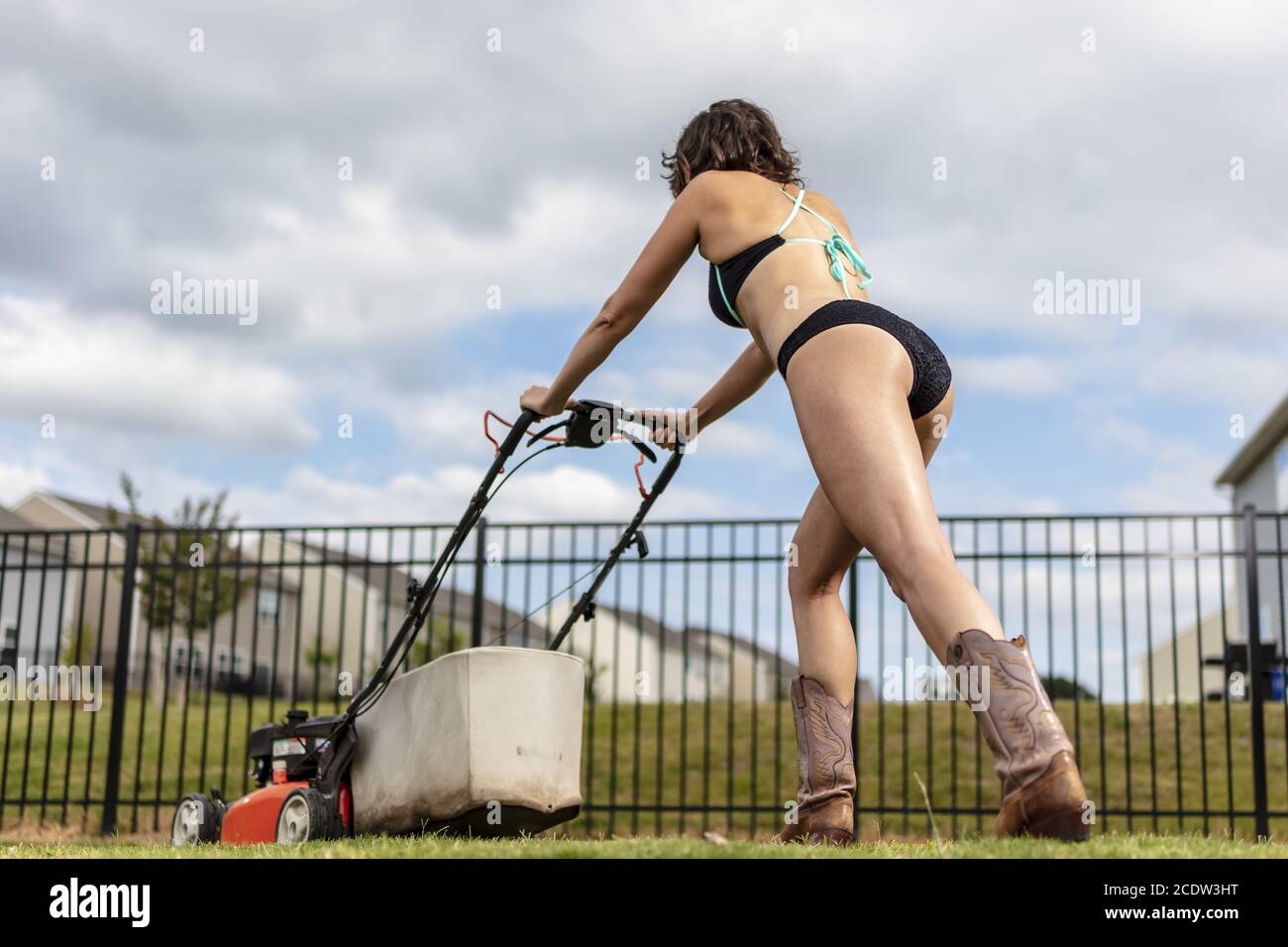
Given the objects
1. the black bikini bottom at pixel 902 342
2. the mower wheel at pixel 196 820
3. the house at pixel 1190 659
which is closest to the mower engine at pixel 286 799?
the mower wheel at pixel 196 820

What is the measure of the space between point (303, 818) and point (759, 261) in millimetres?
2474

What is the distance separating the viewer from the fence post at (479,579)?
309 inches

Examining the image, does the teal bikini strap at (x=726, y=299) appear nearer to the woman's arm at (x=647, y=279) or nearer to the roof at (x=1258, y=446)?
the woman's arm at (x=647, y=279)

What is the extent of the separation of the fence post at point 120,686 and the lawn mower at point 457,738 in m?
4.77

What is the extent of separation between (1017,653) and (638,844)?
839mm

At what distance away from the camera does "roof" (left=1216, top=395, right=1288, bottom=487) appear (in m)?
24.5

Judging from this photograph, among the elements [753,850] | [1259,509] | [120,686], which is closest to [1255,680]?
[753,850]

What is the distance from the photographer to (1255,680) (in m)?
7.70

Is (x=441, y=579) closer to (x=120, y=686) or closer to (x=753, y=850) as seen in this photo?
(x=753, y=850)

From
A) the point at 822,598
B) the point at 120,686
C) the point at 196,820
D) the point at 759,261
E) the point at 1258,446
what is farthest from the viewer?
the point at 1258,446

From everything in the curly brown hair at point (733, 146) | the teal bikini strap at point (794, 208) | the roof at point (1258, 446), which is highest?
the roof at point (1258, 446)

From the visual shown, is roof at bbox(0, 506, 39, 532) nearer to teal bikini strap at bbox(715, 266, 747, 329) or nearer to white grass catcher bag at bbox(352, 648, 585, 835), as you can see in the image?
white grass catcher bag at bbox(352, 648, 585, 835)

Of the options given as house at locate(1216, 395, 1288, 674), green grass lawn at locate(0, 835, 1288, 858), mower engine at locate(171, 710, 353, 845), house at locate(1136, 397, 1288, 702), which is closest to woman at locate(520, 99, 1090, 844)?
green grass lawn at locate(0, 835, 1288, 858)
